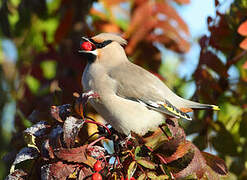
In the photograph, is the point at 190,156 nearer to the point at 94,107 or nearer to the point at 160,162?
the point at 160,162

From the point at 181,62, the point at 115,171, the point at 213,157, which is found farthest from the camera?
the point at 181,62

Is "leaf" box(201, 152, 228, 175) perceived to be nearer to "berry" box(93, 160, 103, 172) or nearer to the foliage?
the foliage

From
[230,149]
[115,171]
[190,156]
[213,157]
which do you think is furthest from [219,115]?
[115,171]

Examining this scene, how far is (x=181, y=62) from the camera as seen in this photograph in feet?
15.1

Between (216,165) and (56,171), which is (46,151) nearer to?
(56,171)

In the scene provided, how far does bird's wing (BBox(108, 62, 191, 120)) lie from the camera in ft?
10.1

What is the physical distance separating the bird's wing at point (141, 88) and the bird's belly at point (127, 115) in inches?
1.8

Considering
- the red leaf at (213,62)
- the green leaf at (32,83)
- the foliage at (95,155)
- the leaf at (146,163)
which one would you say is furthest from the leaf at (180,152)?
the green leaf at (32,83)

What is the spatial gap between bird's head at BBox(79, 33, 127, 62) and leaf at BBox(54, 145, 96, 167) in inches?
43.9

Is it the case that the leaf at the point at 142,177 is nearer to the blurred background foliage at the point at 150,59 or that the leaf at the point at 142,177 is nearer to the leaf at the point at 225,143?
the blurred background foliage at the point at 150,59

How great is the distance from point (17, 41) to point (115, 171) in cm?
238

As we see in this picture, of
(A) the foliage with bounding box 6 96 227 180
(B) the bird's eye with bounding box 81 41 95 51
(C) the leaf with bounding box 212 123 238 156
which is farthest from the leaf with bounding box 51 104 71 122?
(C) the leaf with bounding box 212 123 238 156

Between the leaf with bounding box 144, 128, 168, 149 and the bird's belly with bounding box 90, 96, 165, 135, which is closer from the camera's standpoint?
the leaf with bounding box 144, 128, 168, 149

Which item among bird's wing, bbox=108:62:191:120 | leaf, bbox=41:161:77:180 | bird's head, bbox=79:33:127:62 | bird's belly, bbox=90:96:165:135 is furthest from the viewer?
bird's head, bbox=79:33:127:62
